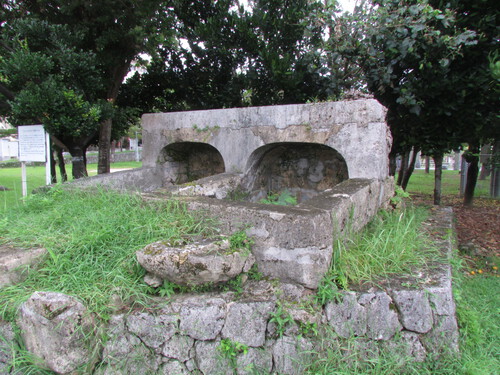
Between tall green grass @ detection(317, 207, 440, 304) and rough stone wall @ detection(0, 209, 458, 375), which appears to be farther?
tall green grass @ detection(317, 207, 440, 304)

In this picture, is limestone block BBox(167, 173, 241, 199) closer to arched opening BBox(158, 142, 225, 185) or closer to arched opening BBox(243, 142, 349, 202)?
arched opening BBox(243, 142, 349, 202)

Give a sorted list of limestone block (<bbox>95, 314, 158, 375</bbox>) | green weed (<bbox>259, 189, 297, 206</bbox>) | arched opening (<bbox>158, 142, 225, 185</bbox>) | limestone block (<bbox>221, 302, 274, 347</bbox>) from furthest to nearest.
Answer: arched opening (<bbox>158, 142, 225, 185</bbox>) < green weed (<bbox>259, 189, 297, 206</bbox>) < limestone block (<bbox>221, 302, 274, 347</bbox>) < limestone block (<bbox>95, 314, 158, 375</bbox>)

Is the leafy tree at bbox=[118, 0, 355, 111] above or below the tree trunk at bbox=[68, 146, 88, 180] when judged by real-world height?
above

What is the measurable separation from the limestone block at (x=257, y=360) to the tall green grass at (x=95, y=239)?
819 millimetres

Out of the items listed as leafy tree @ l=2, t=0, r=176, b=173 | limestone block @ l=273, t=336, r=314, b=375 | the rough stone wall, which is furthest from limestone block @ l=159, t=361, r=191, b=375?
leafy tree @ l=2, t=0, r=176, b=173

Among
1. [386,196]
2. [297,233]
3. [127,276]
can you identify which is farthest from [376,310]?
[386,196]

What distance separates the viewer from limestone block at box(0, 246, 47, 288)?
2330mm

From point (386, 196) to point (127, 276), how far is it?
3.42m

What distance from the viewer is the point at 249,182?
4.97m

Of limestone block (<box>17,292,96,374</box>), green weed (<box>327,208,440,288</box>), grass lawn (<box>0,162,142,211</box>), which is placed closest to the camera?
limestone block (<box>17,292,96,374</box>)

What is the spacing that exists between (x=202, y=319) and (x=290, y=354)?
649 millimetres

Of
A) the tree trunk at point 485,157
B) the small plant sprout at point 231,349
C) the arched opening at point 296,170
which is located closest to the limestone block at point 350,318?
Result: the small plant sprout at point 231,349

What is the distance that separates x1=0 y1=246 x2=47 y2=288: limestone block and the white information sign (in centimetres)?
287

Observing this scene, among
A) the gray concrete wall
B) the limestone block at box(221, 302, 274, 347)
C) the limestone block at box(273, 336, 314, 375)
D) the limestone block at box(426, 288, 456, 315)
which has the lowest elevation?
the limestone block at box(273, 336, 314, 375)
